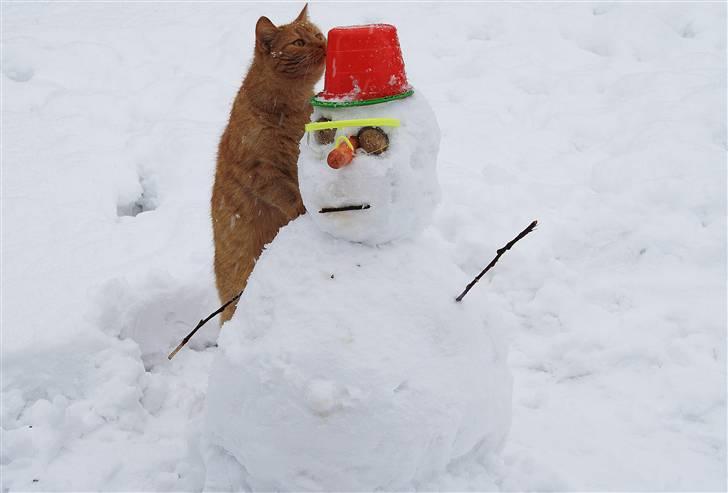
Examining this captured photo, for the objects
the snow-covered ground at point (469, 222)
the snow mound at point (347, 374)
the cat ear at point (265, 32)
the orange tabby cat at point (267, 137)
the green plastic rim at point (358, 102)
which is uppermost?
the cat ear at point (265, 32)

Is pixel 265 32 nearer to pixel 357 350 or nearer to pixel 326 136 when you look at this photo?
pixel 326 136

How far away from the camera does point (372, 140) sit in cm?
157

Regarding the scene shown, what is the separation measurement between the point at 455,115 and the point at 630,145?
49.8 inches

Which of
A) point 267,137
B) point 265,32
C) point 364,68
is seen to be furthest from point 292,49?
point 364,68

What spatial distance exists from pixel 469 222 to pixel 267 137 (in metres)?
1.68

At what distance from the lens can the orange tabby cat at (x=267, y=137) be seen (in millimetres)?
2115

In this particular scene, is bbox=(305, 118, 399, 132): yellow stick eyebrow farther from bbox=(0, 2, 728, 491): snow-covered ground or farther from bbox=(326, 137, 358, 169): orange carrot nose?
bbox=(0, 2, 728, 491): snow-covered ground

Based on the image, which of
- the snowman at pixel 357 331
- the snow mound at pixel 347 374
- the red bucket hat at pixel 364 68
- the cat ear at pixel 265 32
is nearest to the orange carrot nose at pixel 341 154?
the snowman at pixel 357 331

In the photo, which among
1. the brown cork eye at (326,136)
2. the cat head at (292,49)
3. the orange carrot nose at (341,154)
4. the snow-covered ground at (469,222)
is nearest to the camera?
the orange carrot nose at (341,154)

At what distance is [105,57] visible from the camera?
17.2 ft

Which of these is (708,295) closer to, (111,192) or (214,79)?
(111,192)

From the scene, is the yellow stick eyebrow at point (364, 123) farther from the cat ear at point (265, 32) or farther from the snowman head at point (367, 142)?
the cat ear at point (265, 32)

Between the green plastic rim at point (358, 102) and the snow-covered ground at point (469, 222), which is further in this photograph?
the snow-covered ground at point (469, 222)

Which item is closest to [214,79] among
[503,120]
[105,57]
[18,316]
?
[105,57]
